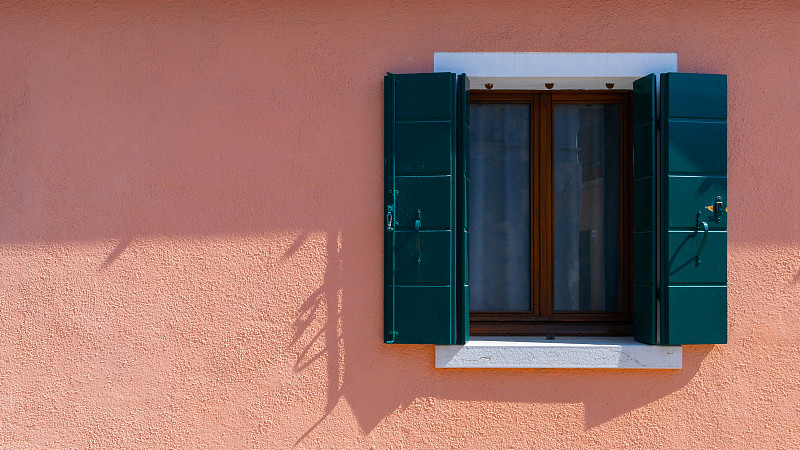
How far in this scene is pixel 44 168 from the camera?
12.1 ft

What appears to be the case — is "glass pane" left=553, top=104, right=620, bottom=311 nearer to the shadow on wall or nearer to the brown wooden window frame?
the brown wooden window frame

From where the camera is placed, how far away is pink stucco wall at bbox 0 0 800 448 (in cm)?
360

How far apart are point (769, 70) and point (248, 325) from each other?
308 centimetres

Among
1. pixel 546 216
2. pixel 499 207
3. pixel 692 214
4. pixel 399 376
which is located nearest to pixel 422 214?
pixel 499 207

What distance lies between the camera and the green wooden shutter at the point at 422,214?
3504 mm

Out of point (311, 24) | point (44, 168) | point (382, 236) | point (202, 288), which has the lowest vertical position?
point (202, 288)

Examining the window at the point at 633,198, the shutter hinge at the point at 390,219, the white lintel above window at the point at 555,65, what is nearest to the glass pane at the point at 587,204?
the window at the point at 633,198

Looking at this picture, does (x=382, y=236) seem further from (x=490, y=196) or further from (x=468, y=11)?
(x=468, y=11)

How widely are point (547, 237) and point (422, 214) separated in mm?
774

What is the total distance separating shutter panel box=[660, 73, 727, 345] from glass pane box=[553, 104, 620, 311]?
0.38m

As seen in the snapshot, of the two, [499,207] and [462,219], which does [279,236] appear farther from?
[499,207]

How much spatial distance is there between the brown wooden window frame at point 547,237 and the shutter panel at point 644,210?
12cm

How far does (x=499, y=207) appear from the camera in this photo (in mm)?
3865

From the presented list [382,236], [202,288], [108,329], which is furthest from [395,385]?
[108,329]
